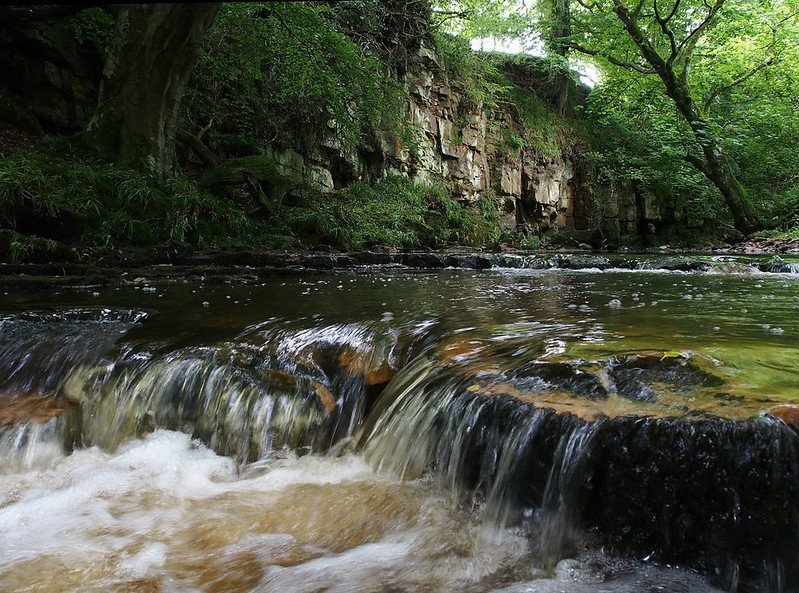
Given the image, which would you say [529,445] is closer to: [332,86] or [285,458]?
[285,458]

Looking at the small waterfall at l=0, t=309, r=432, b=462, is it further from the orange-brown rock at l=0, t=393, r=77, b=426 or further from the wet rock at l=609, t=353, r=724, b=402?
the wet rock at l=609, t=353, r=724, b=402

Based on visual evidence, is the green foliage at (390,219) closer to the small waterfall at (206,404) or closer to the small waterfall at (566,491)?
the small waterfall at (206,404)

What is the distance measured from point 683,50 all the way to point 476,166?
830 centimetres

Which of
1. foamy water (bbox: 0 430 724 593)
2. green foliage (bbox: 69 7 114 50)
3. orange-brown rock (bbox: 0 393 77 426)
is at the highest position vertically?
green foliage (bbox: 69 7 114 50)

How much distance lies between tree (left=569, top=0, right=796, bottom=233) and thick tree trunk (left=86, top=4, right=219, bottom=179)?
12.4 m

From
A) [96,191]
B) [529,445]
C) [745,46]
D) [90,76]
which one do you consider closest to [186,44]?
[96,191]

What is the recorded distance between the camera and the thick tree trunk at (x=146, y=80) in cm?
787

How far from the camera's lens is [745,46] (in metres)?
16.3

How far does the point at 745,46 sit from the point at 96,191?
19853 mm

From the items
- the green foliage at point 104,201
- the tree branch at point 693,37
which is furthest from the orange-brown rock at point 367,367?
the tree branch at point 693,37

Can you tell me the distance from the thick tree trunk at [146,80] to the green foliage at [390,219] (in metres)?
3.05

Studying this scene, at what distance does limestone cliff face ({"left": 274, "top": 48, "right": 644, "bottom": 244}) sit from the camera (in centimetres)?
1530

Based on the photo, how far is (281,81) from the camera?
11.7 m

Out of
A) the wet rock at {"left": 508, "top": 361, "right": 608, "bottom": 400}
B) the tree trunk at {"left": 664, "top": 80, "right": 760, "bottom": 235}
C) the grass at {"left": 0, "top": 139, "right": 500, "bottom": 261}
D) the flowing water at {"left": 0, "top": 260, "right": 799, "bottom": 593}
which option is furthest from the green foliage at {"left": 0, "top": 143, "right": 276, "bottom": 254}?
the tree trunk at {"left": 664, "top": 80, "right": 760, "bottom": 235}
